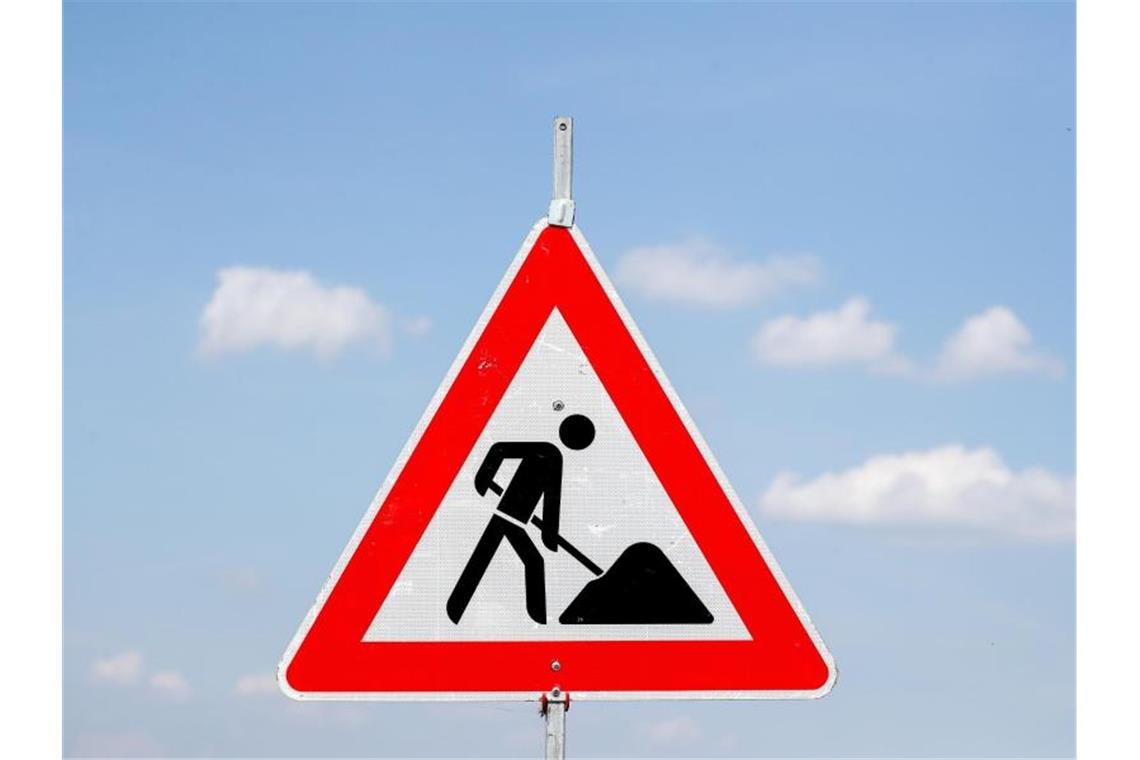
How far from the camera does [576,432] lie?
134 inches

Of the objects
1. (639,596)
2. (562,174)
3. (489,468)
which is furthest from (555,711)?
(562,174)

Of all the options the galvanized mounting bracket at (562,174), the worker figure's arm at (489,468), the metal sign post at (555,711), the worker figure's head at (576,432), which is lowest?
the metal sign post at (555,711)

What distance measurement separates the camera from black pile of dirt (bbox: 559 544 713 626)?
3.38 m

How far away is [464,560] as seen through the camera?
337 centimetres

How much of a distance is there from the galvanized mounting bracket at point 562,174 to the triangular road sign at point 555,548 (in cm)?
3

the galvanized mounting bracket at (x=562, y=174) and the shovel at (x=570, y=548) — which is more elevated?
the galvanized mounting bracket at (x=562, y=174)

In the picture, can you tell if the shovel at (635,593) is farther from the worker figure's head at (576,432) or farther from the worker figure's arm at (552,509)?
the worker figure's head at (576,432)

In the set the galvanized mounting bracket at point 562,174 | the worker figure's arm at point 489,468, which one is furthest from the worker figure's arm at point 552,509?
the galvanized mounting bracket at point 562,174

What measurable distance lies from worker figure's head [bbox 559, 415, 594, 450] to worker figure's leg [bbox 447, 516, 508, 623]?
0.80 ft

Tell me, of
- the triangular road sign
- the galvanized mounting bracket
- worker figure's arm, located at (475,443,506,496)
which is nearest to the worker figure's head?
the triangular road sign

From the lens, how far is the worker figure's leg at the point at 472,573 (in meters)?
3.36

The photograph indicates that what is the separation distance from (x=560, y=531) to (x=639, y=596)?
218 millimetres

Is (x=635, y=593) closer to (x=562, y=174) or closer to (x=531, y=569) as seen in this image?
(x=531, y=569)
